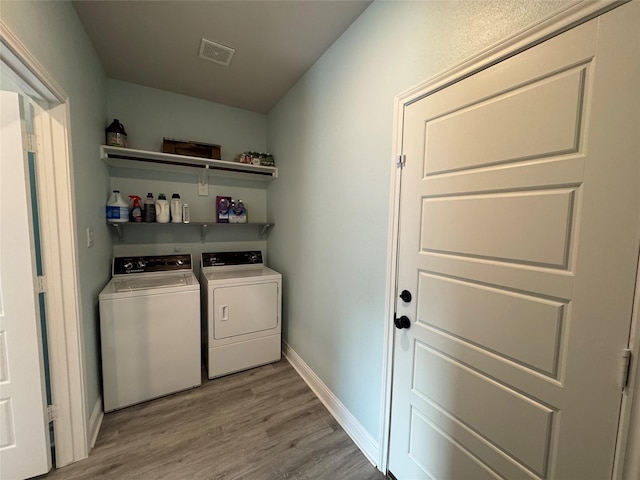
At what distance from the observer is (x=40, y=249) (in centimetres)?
133

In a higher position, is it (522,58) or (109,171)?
(522,58)

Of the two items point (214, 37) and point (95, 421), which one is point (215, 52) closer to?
point (214, 37)

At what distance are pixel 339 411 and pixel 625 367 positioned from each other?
157cm

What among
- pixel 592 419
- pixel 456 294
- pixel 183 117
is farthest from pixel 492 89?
pixel 183 117

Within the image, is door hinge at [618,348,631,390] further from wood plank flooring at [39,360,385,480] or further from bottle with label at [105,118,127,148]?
bottle with label at [105,118,127,148]

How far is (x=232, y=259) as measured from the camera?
9.10 ft

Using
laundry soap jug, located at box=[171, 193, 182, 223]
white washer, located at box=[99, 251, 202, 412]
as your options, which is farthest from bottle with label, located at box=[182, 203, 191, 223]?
white washer, located at box=[99, 251, 202, 412]

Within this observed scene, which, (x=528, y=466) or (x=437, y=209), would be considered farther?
(x=437, y=209)

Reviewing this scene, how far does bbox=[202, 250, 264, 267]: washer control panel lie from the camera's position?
2.64 m

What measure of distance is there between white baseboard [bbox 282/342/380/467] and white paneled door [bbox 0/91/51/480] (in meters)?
1.60

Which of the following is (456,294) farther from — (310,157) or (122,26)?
(122,26)

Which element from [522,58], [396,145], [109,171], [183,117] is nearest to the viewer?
[522,58]

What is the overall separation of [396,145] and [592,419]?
1.22 metres

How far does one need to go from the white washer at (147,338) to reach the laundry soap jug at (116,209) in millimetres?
520
